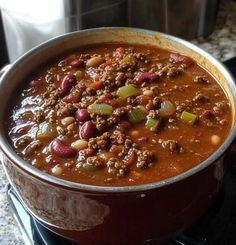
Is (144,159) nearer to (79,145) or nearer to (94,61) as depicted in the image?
(79,145)

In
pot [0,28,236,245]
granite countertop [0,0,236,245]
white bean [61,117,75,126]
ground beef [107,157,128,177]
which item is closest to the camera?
pot [0,28,236,245]

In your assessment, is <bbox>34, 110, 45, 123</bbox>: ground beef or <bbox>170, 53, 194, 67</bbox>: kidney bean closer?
<bbox>34, 110, 45, 123</bbox>: ground beef

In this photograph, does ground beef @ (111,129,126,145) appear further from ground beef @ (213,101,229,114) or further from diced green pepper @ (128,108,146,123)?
ground beef @ (213,101,229,114)

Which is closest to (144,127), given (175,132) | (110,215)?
(175,132)

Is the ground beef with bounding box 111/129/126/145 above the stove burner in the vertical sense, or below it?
above

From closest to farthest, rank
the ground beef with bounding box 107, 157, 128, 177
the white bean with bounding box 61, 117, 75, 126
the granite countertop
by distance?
the ground beef with bounding box 107, 157, 128, 177 < the white bean with bounding box 61, 117, 75, 126 < the granite countertop

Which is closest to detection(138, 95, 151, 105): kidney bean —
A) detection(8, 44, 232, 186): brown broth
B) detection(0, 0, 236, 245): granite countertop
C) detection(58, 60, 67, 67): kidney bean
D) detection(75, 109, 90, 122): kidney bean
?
detection(8, 44, 232, 186): brown broth

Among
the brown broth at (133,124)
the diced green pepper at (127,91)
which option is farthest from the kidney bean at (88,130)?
the diced green pepper at (127,91)

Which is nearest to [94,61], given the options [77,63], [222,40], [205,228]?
[77,63]
